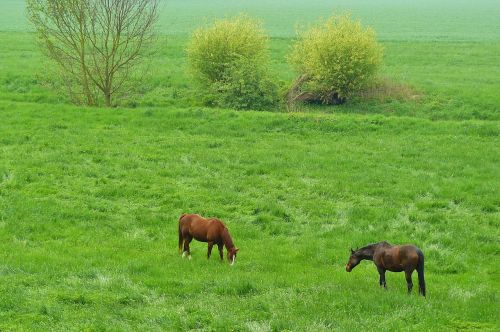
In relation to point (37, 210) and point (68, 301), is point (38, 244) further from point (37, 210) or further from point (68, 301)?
point (68, 301)

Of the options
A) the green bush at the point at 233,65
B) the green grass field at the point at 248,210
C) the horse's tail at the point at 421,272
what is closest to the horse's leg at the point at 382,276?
the green grass field at the point at 248,210

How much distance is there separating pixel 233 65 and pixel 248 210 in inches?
877

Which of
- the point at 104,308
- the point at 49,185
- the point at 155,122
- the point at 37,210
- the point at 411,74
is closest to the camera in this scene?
the point at 104,308

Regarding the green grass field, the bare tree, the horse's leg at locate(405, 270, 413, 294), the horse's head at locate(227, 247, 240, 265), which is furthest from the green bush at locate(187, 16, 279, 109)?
the horse's leg at locate(405, 270, 413, 294)

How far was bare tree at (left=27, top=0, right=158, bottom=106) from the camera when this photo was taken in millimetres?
37688

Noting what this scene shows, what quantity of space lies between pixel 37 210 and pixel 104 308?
8.97 meters

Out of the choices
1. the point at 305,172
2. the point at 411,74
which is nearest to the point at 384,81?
the point at 411,74

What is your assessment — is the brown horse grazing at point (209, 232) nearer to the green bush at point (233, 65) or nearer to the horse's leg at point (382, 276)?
the horse's leg at point (382, 276)

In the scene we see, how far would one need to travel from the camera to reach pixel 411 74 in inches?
2132

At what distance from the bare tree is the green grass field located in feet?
9.05

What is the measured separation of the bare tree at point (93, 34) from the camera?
1484 inches

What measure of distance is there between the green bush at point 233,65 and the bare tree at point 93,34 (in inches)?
211

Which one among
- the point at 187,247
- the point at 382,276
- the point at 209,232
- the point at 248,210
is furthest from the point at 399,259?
the point at 248,210

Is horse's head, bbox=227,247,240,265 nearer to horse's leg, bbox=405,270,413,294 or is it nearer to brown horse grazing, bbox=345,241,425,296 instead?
brown horse grazing, bbox=345,241,425,296
